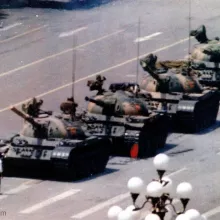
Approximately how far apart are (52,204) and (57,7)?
40.4 m

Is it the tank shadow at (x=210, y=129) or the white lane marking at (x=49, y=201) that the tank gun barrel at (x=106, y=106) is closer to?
the tank shadow at (x=210, y=129)

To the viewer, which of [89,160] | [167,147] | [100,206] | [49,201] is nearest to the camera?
[100,206]

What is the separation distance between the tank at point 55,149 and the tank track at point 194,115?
26.7 ft

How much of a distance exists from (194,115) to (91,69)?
45.0 ft

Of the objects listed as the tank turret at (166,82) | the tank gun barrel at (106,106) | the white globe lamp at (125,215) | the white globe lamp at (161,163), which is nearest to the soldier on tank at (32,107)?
the tank gun barrel at (106,106)

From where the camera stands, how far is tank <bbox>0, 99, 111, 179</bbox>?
4722 cm

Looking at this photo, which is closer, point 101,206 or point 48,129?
point 101,206

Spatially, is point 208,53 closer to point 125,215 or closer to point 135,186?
point 135,186

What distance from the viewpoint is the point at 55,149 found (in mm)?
47250

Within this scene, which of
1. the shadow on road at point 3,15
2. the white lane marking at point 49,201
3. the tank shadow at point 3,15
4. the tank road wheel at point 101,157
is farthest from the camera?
the tank shadow at point 3,15

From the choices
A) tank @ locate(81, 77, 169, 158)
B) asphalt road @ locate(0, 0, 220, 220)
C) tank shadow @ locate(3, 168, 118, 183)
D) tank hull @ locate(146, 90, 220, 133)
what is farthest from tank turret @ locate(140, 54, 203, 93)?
tank shadow @ locate(3, 168, 118, 183)

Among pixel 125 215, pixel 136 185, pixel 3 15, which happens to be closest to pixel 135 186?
pixel 136 185

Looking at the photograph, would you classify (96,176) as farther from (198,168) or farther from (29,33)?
(29,33)

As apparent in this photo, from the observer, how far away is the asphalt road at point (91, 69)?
1790 inches
